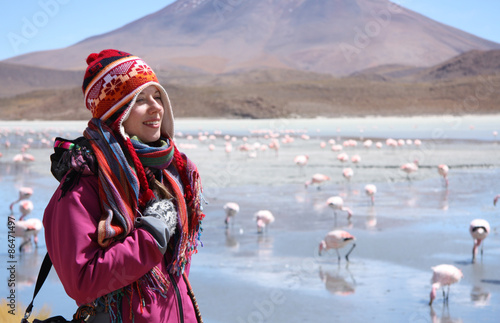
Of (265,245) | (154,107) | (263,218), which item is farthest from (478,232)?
(154,107)

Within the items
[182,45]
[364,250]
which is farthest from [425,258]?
[182,45]

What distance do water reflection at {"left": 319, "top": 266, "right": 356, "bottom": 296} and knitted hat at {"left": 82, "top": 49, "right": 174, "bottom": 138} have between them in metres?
3.72

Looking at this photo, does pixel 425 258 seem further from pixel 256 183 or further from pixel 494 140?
pixel 494 140

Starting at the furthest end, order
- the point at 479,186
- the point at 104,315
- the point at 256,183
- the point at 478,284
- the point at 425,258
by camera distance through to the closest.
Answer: the point at 256,183 < the point at 479,186 < the point at 425,258 < the point at 478,284 < the point at 104,315

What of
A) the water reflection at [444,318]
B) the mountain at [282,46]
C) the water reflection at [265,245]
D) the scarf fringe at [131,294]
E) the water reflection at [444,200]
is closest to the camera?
the scarf fringe at [131,294]

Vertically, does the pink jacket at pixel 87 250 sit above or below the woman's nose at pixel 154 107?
below

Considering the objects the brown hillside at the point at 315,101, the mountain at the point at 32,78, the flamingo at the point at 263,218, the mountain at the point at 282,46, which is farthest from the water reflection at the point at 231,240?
the mountain at the point at 282,46

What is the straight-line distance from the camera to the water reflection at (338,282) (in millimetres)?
5422

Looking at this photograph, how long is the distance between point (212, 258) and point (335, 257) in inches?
49.4

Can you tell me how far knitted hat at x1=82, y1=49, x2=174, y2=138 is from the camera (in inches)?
79.3

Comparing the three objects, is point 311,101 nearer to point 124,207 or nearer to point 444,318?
point 444,318

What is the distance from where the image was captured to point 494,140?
2345 centimetres

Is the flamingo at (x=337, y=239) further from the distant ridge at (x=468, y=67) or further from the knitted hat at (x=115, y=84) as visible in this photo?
the distant ridge at (x=468, y=67)

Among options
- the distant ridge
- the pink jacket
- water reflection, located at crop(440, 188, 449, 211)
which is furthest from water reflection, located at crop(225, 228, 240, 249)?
the distant ridge
